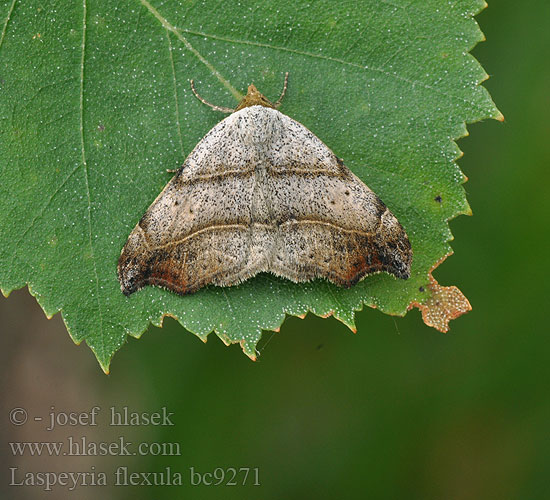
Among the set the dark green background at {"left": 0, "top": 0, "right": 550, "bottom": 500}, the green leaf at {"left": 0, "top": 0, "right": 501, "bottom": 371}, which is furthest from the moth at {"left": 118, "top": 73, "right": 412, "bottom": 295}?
the dark green background at {"left": 0, "top": 0, "right": 550, "bottom": 500}

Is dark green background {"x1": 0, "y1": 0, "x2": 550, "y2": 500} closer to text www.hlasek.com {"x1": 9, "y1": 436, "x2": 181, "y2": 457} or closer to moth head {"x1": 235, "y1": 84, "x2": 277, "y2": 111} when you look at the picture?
text www.hlasek.com {"x1": 9, "y1": 436, "x2": 181, "y2": 457}

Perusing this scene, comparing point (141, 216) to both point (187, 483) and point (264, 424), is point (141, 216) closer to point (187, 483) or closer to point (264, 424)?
point (264, 424)

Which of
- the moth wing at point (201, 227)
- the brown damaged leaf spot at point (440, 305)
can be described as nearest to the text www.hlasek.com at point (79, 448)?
the moth wing at point (201, 227)

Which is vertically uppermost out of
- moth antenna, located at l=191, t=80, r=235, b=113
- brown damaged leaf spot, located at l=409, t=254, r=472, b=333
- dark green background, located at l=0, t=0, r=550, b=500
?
moth antenna, located at l=191, t=80, r=235, b=113

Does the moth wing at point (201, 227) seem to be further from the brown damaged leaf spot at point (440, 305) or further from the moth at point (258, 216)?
the brown damaged leaf spot at point (440, 305)

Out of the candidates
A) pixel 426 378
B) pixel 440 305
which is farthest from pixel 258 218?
Answer: pixel 426 378

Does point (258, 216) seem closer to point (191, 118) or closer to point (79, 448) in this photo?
point (191, 118)

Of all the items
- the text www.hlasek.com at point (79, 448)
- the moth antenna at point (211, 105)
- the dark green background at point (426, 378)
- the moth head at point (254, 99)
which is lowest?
the text www.hlasek.com at point (79, 448)
